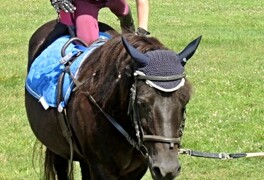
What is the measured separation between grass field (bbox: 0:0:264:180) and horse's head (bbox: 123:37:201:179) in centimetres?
252

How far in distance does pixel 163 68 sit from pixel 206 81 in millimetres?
7655

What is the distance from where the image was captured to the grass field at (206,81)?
7.17 metres

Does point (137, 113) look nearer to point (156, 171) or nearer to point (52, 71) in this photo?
point (156, 171)

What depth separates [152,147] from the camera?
3.59 m

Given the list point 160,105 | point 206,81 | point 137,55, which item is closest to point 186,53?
point 137,55

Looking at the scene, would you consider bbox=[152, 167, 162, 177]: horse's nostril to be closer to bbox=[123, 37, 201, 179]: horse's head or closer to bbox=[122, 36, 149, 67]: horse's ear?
bbox=[123, 37, 201, 179]: horse's head

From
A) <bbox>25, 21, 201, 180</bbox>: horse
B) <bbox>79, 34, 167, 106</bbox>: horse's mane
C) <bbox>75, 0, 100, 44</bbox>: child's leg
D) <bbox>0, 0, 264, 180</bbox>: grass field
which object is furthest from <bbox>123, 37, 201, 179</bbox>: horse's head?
<bbox>0, 0, 264, 180</bbox>: grass field

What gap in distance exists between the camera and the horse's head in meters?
3.54

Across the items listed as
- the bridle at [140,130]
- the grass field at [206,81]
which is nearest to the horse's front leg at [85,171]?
the grass field at [206,81]

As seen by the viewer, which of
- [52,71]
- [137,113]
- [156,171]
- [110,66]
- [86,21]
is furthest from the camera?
[86,21]

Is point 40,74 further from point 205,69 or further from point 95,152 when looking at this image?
point 205,69

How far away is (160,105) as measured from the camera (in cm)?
356

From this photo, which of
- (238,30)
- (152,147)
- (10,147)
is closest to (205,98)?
(10,147)

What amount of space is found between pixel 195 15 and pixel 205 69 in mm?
8333
